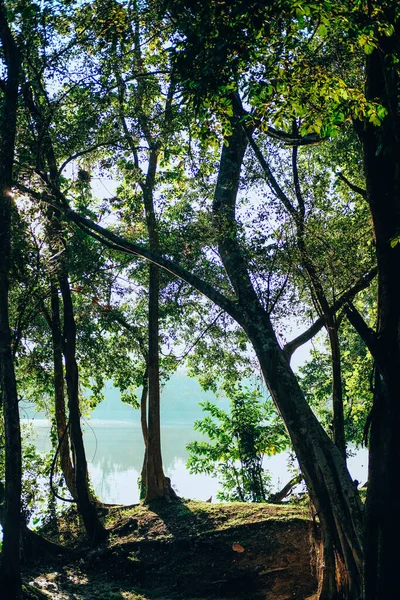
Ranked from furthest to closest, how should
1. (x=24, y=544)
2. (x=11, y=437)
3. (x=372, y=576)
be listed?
(x=24, y=544) → (x=11, y=437) → (x=372, y=576)

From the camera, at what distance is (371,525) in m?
4.83

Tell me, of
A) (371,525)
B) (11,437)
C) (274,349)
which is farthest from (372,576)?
(11,437)

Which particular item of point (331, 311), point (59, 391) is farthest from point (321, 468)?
point (59, 391)

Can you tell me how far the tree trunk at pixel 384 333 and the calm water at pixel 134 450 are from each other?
18.4 feet

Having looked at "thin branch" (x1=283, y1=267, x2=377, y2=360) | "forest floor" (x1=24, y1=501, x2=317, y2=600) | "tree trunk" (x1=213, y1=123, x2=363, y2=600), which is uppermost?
"thin branch" (x1=283, y1=267, x2=377, y2=360)

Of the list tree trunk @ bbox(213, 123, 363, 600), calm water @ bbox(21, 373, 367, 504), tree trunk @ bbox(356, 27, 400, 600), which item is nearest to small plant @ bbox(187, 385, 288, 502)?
calm water @ bbox(21, 373, 367, 504)

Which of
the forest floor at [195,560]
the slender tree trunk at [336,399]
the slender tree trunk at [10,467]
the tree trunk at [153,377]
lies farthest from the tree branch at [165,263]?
the tree trunk at [153,377]

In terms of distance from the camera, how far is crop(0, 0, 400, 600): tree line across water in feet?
15.9

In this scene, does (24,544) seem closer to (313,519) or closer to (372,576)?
(313,519)

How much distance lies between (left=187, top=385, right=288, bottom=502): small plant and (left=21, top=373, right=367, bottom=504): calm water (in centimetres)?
62

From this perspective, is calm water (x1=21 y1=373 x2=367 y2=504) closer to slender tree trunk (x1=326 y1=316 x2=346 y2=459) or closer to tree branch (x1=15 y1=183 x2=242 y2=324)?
tree branch (x1=15 y1=183 x2=242 y2=324)

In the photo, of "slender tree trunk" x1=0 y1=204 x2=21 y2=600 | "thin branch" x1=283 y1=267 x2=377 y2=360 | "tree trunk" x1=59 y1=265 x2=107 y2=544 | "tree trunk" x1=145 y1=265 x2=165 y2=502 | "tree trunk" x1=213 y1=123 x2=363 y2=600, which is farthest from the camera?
"tree trunk" x1=145 y1=265 x2=165 y2=502

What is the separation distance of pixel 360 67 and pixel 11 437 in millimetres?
6462

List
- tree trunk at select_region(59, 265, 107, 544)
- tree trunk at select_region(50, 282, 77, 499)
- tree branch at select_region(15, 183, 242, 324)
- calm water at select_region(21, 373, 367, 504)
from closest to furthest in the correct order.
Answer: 1. tree branch at select_region(15, 183, 242, 324)
2. tree trunk at select_region(59, 265, 107, 544)
3. tree trunk at select_region(50, 282, 77, 499)
4. calm water at select_region(21, 373, 367, 504)
